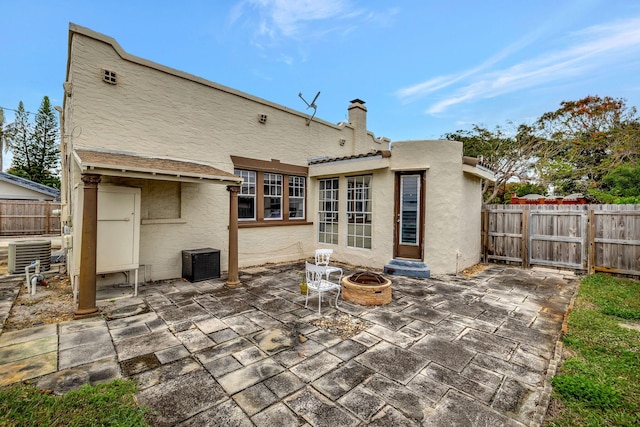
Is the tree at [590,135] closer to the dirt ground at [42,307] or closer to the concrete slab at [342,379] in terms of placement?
the concrete slab at [342,379]

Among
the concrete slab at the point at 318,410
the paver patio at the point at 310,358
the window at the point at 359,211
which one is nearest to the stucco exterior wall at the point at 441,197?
the window at the point at 359,211

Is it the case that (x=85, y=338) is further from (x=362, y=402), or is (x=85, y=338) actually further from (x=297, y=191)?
(x=297, y=191)

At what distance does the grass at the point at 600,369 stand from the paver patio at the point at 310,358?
0.18 m

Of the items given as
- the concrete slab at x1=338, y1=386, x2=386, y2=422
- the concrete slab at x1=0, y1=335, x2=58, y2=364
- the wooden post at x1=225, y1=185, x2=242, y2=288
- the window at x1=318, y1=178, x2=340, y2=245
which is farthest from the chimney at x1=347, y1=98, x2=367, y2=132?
the concrete slab at x1=0, y1=335, x2=58, y2=364

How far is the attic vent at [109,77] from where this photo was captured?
5703 mm

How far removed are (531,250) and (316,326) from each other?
786 centimetres

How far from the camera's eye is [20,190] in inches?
668

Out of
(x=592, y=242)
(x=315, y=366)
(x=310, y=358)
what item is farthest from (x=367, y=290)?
(x=592, y=242)

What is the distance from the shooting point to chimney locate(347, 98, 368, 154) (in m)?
11.7

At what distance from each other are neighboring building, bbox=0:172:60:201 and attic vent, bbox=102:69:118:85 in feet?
59.3

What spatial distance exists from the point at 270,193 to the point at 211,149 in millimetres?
2263

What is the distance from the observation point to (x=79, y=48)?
17.7 feet

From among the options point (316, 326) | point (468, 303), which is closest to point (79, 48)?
point (316, 326)

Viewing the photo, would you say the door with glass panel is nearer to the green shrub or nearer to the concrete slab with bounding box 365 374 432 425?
the green shrub
